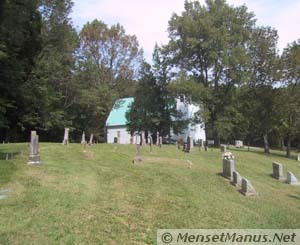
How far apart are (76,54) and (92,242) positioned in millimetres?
44450

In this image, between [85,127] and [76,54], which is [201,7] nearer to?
[76,54]

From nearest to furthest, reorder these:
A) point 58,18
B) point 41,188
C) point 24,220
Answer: point 24,220 → point 41,188 → point 58,18

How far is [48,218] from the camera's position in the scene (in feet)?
29.4

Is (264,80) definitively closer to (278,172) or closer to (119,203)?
(278,172)

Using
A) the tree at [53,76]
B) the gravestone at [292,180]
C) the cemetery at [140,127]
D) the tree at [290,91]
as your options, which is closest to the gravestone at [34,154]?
the cemetery at [140,127]

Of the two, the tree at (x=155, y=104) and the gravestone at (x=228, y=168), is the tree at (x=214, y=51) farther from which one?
the gravestone at (x=228, y=168)

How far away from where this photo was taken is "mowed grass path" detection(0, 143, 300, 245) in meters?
8.45

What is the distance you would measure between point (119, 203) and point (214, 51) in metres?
36.5

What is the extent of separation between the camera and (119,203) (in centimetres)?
1068

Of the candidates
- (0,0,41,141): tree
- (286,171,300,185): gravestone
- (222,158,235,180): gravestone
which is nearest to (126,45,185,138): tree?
(0,0,41,141): tree

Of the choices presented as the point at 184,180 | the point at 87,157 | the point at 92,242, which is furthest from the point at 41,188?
the point at 87,157

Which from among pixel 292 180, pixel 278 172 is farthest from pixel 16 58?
pixel 292 180

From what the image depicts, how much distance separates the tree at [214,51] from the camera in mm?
44875

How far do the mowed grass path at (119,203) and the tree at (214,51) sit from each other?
2886cm
